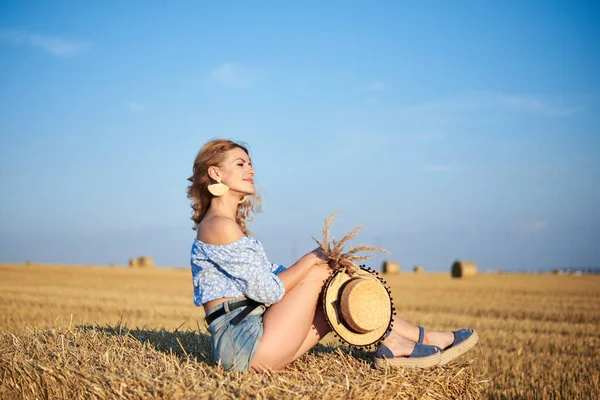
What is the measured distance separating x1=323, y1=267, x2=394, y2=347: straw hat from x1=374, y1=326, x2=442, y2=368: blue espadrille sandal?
124 millimetres

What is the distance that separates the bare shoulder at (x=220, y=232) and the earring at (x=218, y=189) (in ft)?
0.72

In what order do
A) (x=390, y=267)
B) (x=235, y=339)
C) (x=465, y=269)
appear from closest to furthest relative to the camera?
(x=235, y=339), (x=465, y=269), (x=390, y=267)

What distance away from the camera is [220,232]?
393cm

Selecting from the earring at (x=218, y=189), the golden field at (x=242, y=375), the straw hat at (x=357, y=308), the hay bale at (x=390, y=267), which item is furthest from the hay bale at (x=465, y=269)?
the earring at (x=218, y=189)

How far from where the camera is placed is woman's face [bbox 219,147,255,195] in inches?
166

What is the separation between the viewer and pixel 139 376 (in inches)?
135

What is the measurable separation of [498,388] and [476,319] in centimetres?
585

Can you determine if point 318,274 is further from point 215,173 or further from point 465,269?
point 465,269

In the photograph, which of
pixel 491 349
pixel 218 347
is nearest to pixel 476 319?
pixel 491 349

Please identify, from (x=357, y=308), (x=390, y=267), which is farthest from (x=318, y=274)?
(x=390, y=267)

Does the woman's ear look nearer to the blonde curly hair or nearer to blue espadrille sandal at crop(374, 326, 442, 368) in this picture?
the blonde curly hair

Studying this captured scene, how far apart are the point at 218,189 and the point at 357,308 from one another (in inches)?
50.0

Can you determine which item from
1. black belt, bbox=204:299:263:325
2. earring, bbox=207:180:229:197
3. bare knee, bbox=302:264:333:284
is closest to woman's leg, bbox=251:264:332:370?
bare knee, bbox=302:264:333:284

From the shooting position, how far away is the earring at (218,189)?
4156 mm
